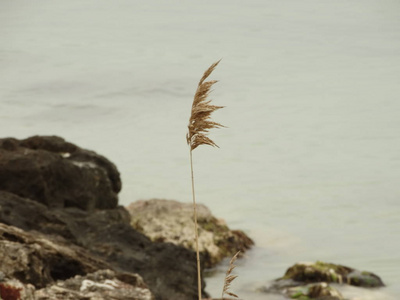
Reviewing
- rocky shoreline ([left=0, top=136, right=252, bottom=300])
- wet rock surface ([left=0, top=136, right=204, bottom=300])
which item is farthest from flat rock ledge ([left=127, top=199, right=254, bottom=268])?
wet rock surface ([left=0, top=136, right=204, bottom=300])

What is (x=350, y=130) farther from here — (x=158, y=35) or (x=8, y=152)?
(x=158, y=35)

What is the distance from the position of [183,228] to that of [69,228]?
14.9 feet

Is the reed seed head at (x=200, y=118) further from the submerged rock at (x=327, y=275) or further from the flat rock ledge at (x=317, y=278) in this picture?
the submerged rock at (x=327, y=275)

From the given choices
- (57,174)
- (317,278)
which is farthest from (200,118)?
(317,278)

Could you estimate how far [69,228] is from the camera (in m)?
7.79

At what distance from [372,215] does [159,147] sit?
8129 millimetres

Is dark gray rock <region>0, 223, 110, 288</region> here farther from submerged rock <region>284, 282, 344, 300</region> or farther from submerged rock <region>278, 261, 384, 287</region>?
submerged rock <region>278, 261, 384, 287</region>

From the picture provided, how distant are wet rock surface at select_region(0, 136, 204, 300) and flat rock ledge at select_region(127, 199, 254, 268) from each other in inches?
59.0

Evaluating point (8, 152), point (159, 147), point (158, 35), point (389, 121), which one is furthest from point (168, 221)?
point (158, 35)

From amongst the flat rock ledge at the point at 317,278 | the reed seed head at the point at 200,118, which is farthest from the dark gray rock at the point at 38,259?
the flat rock ledge at the point at 317,278

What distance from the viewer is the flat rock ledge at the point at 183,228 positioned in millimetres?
12031

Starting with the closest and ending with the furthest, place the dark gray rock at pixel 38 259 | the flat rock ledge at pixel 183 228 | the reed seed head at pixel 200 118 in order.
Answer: the reed seed head at pixel 200 118 → the dark gray rock at pixel 38 259 → the flat rock ledge at pixel 183 228

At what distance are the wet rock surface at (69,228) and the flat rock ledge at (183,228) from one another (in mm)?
1499

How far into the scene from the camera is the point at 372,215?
17672 millimetres
